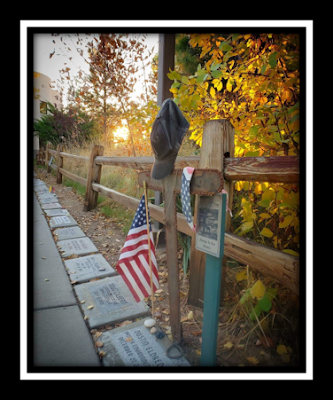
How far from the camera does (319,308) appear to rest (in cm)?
112

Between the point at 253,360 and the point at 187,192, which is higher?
the point at 187,192

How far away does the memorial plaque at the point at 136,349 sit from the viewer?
146 cm

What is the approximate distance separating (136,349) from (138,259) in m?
0.58

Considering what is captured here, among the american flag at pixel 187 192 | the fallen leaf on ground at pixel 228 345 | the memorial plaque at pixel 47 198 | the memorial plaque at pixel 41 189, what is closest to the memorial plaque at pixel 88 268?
the fallen leaf on ground at pixel 228 345

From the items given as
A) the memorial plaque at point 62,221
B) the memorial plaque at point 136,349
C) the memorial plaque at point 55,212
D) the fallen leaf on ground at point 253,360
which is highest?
the memorial plaque at point 55,212

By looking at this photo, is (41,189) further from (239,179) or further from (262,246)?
(262,246)

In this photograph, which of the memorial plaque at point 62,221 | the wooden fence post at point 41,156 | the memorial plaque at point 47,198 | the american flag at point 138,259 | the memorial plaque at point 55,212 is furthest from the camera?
the wooden fence post at point 41,156

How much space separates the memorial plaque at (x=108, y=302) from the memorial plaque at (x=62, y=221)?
7.03 ft

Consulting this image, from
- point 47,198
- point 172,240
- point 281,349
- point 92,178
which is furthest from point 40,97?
point 47,198

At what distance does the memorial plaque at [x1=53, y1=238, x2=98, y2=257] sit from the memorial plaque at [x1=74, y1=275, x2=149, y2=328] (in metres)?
0.81

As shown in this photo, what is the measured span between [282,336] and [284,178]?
113 cm

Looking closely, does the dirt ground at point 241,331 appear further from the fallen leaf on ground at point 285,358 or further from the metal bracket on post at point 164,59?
the metal bracket on post at point 164,59

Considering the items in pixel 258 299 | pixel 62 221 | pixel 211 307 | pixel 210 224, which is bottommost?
pixel 62 221

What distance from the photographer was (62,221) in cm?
445
